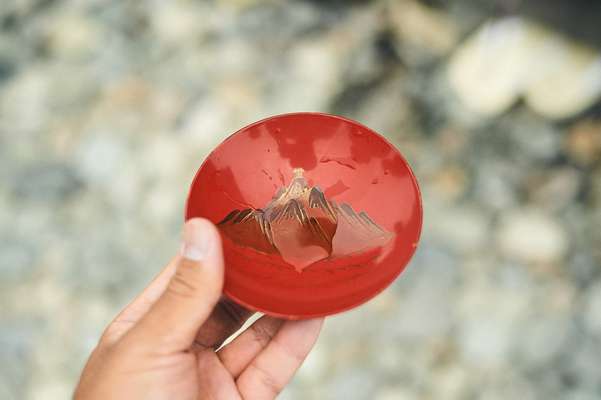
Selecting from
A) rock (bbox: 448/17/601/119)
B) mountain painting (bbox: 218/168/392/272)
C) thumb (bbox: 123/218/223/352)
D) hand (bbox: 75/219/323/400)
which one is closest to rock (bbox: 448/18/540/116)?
rock (bbox: 448/17/601/119)

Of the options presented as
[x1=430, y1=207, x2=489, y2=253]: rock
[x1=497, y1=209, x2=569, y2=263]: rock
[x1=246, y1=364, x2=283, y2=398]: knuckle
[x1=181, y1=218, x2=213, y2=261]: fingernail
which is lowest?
[x1=497, y1=209, x2=569, y2=263]: rock

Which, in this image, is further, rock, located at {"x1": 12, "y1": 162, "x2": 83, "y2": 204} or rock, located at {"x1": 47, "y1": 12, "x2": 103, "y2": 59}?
rock, located at {"x1": 47, "y1": 12, "x2": 103, "y2": 59}

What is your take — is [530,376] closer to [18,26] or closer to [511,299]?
[511,299]

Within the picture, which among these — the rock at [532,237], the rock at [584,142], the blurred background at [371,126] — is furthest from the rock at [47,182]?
the rock at [584,142]

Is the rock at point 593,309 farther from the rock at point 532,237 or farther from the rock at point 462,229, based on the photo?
the rock at point 462,229

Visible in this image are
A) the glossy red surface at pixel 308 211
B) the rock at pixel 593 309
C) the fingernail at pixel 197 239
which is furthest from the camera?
the rock at pixel 593 309

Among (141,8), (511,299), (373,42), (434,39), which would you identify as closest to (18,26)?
(141,8)

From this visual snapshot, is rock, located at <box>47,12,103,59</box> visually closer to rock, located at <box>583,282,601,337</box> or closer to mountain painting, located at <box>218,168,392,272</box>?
mountain painting, located at <box>218,168,392,272</box>

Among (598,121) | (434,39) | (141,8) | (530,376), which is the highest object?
→ (141,8)
